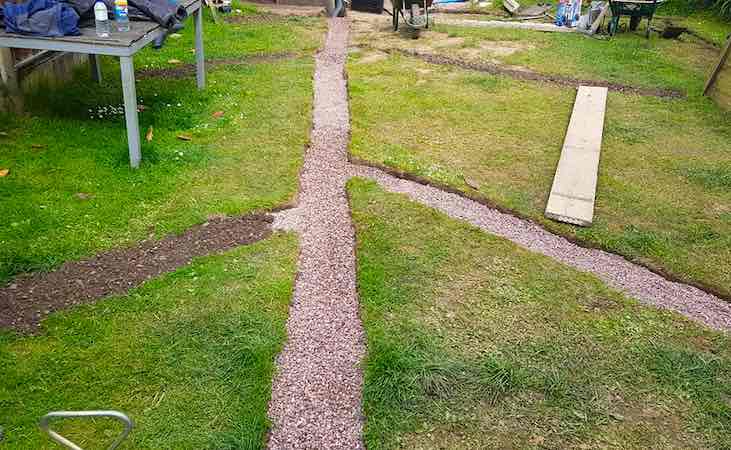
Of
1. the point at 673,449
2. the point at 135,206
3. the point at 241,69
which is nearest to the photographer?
the point at 673,449

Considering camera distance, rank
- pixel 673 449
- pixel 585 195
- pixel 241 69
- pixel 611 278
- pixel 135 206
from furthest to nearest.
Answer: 1. pixel 241 69
2. pixel 585 195
3. pixel 135 206
4. pixel 611 278
5. pixel 673 449

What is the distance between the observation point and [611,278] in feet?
15.7

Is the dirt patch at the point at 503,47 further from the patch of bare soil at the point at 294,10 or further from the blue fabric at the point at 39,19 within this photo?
the blue fabric at the point at 39,19

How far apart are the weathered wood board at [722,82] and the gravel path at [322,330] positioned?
6.11 m

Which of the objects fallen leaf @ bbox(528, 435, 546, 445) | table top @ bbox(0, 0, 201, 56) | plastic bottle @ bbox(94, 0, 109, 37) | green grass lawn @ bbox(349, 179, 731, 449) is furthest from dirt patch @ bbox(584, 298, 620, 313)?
plastic bottle @ bbox(94, 0, 109, 37)

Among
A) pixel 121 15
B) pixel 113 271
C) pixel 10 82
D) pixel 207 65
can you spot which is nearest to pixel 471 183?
pixel 113 271

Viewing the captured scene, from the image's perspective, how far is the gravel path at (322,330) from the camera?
10.9 feet

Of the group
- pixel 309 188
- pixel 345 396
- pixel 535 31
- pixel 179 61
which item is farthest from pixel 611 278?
pixel 535 31

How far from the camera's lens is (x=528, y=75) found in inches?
397

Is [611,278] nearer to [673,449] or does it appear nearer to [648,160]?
[673,449]

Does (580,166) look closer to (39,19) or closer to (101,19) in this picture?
(101,19)

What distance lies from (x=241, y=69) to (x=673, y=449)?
8.14 m

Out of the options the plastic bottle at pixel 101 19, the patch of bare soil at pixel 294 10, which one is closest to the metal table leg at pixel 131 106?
the plastic bottle at pixel 101 19

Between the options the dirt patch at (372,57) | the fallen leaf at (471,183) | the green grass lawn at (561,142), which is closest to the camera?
the green grass lawn at (561,142)
